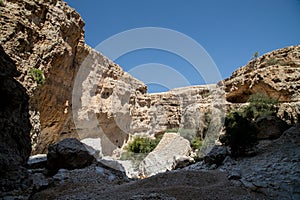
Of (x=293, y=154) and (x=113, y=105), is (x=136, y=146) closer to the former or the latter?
(x=113, y=105)

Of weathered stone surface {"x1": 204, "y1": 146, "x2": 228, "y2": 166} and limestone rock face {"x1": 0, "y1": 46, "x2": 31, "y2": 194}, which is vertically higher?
limestone rock face {"x1": 0, "y1": 46, "x2": 31, "y2": 194}

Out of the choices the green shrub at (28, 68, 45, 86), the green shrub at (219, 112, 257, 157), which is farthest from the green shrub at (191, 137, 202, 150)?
the green shrub at (28, 68, 45, 86)

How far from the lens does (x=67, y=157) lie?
541cm

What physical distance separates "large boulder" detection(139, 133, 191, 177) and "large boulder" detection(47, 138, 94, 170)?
422 centimetres

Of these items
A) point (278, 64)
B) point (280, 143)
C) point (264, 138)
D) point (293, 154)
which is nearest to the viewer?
point (293, 154)

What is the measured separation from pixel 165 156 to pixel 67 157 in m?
6.05

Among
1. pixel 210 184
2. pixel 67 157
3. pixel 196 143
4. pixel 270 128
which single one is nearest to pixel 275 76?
pixel 196 143

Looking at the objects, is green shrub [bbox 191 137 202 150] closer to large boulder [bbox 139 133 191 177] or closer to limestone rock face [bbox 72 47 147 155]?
large boulder [bbox 139 133 191 177]

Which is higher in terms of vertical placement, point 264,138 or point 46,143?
point 264,138

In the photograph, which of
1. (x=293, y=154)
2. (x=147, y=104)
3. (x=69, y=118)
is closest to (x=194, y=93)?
(x=147, y=104)

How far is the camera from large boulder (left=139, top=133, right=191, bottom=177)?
9.23 meters

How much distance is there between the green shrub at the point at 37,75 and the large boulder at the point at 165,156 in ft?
21.1

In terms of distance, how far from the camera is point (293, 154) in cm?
400

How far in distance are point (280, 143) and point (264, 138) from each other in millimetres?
1344
